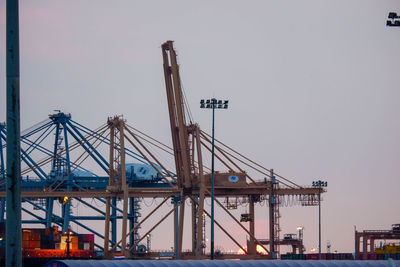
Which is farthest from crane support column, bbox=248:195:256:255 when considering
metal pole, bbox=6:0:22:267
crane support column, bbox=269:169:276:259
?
metal pole, bbox=6:0:22:267

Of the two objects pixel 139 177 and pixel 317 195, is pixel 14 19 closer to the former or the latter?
pixel 317 195

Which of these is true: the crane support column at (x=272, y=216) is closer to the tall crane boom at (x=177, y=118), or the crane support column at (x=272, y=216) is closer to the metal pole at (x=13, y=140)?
the tall crane boom at (x=177, y=118)

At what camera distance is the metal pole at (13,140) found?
20.5m

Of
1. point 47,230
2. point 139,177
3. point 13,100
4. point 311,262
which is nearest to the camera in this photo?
point 13,100

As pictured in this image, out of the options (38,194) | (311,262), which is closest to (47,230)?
(38,194)

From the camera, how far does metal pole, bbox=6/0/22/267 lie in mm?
20453

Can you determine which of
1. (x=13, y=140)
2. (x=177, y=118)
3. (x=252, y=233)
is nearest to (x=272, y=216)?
(x=252, y=233)

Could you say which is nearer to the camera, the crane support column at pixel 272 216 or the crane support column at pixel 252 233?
the crane support column at pixel 272 216

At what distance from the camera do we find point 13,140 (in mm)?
20641

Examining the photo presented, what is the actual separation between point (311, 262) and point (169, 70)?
2737 inches

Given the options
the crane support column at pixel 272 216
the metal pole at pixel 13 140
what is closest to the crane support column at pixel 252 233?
the crane support column at pixel 272 216

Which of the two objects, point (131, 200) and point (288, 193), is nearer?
point (288, 193)

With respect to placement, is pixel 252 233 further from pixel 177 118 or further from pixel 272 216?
pixel 177 118

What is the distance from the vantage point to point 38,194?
382 ft
